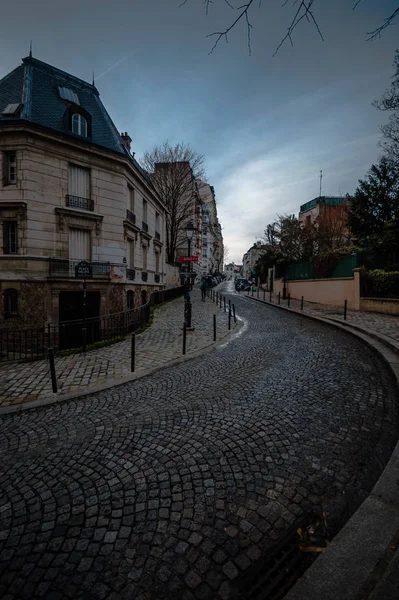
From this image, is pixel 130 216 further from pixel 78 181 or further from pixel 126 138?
pixel 126 138

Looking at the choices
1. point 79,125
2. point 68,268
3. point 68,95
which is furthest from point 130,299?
point 68,95

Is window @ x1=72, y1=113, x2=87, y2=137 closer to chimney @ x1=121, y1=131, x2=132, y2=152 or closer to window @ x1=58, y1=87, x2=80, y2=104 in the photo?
window @ x1=58, y1=87, x2=80, y2=104

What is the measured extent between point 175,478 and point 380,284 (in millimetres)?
16244

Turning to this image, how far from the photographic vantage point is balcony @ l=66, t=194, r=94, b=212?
13.3m

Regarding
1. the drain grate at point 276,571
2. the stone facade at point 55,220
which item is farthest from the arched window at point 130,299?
the drain grate at point 276,571

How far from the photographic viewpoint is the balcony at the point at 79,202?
43.6 ft

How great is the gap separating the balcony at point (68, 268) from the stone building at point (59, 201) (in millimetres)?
45

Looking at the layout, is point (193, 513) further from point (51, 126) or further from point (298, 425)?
point (51, 126)

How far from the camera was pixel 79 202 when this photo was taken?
13562 mm

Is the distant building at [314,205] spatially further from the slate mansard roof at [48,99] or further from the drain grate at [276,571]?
the drain grate at [276,571]

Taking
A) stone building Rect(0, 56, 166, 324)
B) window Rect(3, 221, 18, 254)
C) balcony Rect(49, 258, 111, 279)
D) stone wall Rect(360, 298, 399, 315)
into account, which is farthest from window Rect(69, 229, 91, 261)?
stone wall Rect(360, 298, 399, 315)

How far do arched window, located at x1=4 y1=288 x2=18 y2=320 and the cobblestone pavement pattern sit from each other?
32.7 feet

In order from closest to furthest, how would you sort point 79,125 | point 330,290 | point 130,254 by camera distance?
point 79,125
point 130,254
point 330,290

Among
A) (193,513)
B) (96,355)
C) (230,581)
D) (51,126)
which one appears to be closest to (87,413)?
(193,513)
